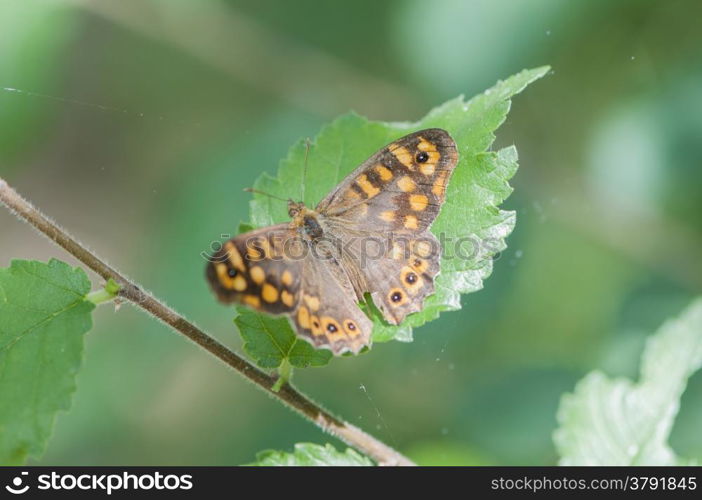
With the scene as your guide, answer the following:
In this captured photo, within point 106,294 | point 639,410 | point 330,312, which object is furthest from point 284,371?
point 639,410

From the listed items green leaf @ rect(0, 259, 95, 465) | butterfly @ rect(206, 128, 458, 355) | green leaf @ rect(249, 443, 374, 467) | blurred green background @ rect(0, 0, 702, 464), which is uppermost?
blurred green background @ rect(0, 0, 702, 464)

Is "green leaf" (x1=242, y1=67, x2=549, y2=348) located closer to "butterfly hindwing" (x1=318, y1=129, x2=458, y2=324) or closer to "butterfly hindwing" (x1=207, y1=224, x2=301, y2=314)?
"butterfly hindwing" (x1=318, y1=129, x2=458, y2=324)

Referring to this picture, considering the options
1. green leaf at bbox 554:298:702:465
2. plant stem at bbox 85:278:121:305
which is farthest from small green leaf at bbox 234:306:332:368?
green leaf at bbox 554:298:702:465

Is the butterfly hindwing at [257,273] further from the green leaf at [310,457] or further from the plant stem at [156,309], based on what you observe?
the green leaf at [310,457]

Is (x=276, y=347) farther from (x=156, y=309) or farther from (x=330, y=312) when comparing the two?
(x=156, y=309)

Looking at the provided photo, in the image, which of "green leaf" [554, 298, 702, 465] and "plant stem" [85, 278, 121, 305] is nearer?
"plant stem" [85, 278, 121, 305]
